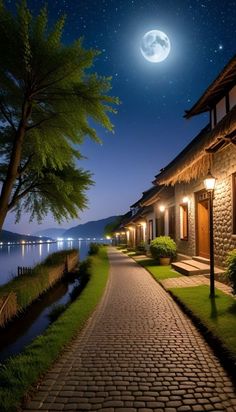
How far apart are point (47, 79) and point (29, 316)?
8.67 m

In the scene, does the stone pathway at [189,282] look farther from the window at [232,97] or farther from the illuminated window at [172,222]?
the illuminated window at [172,222]

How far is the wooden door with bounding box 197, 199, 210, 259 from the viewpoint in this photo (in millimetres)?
12883

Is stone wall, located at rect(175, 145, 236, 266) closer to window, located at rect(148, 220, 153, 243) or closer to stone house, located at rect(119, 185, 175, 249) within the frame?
stone house, located at rect(119, 185, 175, 249)

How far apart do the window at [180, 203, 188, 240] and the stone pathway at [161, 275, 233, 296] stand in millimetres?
4997

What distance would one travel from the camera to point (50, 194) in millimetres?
13133

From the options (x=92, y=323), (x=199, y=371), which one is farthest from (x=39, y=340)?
(x=199, y=371)

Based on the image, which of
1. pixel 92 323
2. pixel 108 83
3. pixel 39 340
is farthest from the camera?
pixel 108 83

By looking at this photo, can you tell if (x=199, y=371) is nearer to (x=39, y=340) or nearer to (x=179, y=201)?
(x=39, y=340)

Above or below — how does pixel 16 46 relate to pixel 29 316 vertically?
above

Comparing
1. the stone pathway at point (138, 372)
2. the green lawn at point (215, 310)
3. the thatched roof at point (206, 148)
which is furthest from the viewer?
the thatched roof at point (206, 148)

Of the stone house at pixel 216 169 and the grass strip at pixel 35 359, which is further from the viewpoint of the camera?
the stone house at pixel 216 169

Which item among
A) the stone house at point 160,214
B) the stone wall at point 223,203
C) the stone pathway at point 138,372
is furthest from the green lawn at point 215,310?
the stone house at point 160,214

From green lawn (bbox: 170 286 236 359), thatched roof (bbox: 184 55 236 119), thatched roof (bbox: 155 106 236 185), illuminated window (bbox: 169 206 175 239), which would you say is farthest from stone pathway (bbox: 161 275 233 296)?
illuminated window (bbox: 169 206 175 239)

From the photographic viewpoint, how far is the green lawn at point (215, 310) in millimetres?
4777
